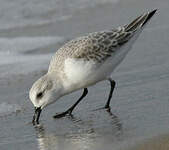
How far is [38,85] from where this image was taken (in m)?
6.86

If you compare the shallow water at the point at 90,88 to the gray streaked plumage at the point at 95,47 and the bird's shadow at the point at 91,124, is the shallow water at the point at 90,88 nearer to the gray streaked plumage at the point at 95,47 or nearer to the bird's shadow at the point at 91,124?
the bird's shadow at the point at 91,124

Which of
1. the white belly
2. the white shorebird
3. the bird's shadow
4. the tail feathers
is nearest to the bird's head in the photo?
the white shorebird

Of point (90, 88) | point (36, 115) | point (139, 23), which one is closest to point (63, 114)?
point (36, 115)

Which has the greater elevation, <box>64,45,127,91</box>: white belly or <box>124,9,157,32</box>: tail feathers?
<box>124,9,157,32</box>: tail feathers

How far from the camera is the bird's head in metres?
6.80

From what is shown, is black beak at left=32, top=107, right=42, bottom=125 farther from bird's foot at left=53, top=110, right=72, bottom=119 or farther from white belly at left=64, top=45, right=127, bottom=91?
white belly at left=64, top=45, right=127, bottom=91

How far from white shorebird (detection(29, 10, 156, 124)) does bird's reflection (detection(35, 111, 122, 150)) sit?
36 cm

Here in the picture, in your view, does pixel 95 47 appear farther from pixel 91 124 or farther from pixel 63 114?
pixel 91 124

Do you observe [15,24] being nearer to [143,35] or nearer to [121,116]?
[143,35]

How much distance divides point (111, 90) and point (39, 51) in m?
2.88

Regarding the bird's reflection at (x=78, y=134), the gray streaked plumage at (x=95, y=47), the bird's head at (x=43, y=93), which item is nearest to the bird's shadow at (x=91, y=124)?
the bird's reflection at (x=78, y=134)

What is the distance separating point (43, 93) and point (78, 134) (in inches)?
38.3

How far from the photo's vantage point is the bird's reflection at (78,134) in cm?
571

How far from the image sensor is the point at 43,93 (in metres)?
6.90
